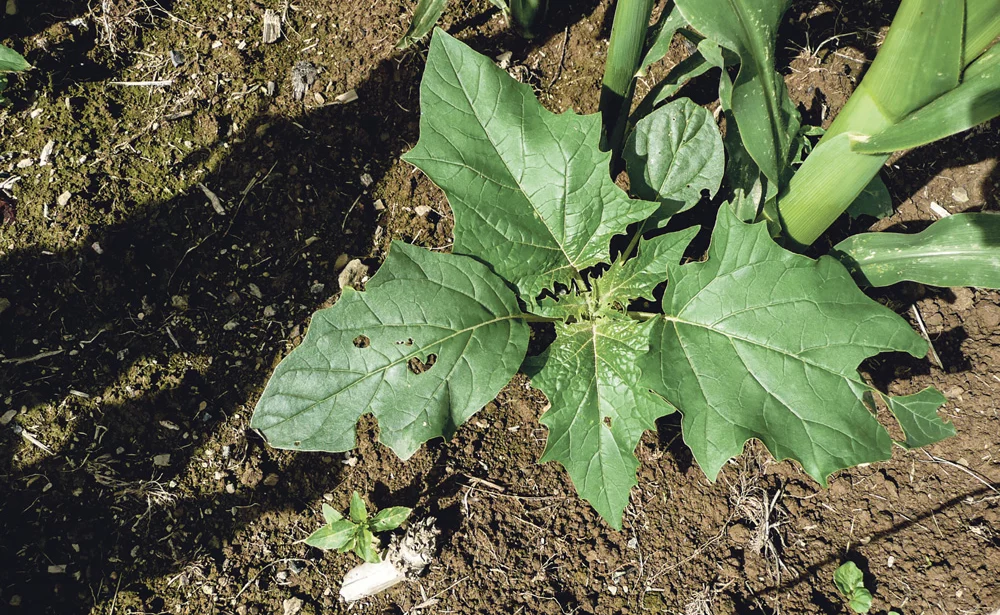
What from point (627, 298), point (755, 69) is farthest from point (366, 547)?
point (755, 69)

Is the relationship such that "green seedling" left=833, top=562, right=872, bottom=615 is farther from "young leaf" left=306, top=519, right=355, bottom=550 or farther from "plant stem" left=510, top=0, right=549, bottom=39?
"plant stem" left=510, top=0, right=549, bottom=39

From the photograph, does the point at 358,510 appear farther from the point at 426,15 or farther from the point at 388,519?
the point at 426,15

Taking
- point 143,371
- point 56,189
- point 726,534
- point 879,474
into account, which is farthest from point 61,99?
point 879,474

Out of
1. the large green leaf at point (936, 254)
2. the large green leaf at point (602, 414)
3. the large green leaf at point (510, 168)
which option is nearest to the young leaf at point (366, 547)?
the large green leaf at point (602, 414)

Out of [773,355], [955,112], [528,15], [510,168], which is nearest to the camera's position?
[955,112]

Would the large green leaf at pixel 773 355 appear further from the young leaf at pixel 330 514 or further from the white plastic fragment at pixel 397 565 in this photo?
the young leaf at pixel 330 514

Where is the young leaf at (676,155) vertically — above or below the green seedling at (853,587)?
above

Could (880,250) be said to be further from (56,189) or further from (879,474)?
(56,189)
